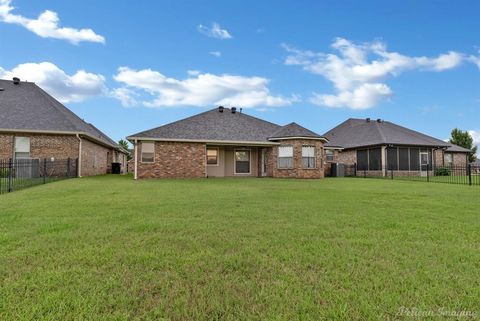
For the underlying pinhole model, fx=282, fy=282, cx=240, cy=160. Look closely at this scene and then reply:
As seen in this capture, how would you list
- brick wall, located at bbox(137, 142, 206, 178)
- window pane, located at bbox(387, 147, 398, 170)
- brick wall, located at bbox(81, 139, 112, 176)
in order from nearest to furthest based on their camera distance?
1. brick wall, located at bbox(137, 142, 206, 178)
2. brick wall, located at bbox(81, 139, 112, 176)
3. window pane, located at bbox(387, 147, 398, 170)

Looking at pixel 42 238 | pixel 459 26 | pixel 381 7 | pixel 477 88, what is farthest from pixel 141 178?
pixel 477 88

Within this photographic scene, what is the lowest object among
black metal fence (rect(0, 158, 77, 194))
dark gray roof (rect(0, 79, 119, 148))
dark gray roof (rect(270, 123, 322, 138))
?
black metal fence (rect(0, 158, 77, 194))

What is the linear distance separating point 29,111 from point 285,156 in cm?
1725

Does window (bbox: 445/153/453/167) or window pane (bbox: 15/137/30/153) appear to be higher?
window pane (bbox: 15/137/30/153)

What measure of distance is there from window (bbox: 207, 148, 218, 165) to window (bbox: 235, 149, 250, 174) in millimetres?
1567

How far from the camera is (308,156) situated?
19.6 m

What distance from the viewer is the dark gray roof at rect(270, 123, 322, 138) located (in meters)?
19.6

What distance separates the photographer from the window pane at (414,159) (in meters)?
24.7

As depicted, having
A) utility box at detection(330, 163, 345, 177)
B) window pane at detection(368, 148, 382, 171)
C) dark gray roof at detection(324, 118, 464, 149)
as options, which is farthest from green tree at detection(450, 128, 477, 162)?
utility box at detection(330, 163, 345, 177)

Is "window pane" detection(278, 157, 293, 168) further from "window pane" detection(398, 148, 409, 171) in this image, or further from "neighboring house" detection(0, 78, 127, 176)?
"neighboring house" detection(0, 78, 127, 176)

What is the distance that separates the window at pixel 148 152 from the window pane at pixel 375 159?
60.5ft

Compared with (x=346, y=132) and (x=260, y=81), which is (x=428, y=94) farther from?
(x=260, y=81)

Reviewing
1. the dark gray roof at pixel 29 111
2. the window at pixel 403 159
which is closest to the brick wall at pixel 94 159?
the dark gray roof at pixel 29 111

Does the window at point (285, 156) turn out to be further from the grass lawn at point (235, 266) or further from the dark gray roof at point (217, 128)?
the grass lawn at point (235, 266)
